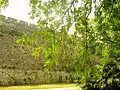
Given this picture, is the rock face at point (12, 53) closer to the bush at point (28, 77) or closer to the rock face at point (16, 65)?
the rock face at point (16, 65)

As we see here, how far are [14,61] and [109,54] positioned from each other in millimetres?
17445

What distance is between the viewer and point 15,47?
2612cm

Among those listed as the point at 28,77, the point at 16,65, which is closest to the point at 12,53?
the point at 16,65

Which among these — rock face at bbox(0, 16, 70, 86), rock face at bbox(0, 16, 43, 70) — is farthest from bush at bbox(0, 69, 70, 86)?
rock face at bbox(0, 16, 43, 70)

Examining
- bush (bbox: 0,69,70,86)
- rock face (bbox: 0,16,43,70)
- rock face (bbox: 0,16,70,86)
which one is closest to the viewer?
bush (bbox: 0,69,70,86)

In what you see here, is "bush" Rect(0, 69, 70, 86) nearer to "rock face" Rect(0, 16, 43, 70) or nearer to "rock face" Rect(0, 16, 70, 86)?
"rock face" Rect(0, 16, 70, 86)

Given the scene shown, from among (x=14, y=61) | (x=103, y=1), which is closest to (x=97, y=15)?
(x=103, y=1)

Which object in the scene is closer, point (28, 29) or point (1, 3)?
point (1, 3)

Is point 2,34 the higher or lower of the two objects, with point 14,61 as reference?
higher

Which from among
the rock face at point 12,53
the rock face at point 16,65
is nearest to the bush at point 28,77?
the rock face at point 16,65

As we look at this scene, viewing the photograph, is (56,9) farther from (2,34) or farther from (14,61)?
(2,34)

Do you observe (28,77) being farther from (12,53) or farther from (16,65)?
(12,53)

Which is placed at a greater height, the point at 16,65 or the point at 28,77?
the point at 16,65

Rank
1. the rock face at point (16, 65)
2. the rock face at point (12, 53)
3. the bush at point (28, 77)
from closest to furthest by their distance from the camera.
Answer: the bush at point (28, 77) → the rock face at point (16, 65) → the rock face at point (12, 53)
